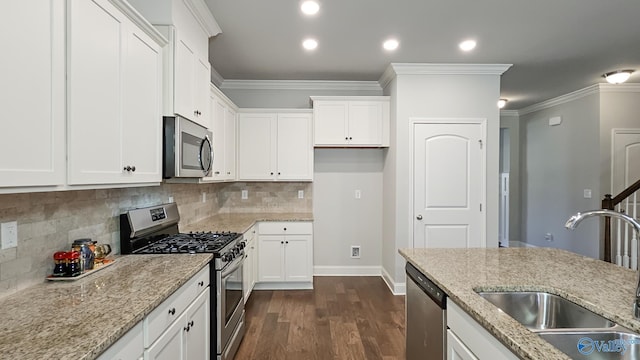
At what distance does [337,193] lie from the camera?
473cm

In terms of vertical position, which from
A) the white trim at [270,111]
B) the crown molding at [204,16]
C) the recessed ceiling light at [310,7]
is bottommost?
the white trim at [270,111]

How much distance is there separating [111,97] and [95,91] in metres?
0.12

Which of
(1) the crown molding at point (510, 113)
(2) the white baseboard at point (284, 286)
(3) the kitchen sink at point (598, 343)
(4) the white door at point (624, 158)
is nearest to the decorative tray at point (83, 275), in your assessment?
(3) the kitchen sink at point (598, 343)

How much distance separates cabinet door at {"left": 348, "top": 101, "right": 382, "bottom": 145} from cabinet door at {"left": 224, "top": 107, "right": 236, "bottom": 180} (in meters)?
1.45

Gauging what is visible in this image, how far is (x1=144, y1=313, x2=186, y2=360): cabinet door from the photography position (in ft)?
4.54

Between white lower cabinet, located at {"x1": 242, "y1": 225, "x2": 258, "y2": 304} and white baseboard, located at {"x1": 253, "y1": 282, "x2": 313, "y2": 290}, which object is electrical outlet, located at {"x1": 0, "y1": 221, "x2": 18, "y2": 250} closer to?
white lower cabinet, located at {"x1": 242, "y1": 225, "x2": 258, "y2": 304}

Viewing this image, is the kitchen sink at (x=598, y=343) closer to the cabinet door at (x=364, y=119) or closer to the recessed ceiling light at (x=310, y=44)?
the recessed ceiling light at (x=310, y=44)

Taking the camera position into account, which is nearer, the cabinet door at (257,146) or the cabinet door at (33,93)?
the cabinet door at (33,93)

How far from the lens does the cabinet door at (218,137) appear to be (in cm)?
330

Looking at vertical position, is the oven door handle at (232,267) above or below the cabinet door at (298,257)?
above

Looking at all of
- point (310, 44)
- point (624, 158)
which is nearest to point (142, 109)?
point (310, 44)

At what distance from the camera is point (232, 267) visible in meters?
2.50

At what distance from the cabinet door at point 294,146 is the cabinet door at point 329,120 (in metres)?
0.12

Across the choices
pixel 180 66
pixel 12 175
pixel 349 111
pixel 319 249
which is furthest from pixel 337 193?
pixel 12 175
